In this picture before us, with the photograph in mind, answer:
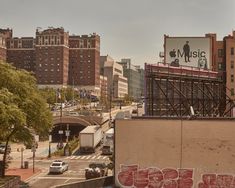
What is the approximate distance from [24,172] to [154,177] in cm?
3288

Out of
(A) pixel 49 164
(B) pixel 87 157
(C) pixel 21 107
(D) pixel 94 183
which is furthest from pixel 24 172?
(D) pixel 94 183

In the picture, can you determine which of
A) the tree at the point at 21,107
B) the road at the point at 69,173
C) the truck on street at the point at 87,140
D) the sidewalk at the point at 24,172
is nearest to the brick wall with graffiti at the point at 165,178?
the tree at the point at 21,107

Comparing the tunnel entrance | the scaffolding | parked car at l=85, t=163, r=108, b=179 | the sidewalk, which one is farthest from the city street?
the tunnel entrance

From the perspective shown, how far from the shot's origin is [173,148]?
2848cm

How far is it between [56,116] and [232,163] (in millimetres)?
86362

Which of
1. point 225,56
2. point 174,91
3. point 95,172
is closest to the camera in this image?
point 174,91

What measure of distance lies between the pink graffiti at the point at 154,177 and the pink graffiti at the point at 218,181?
2.64 feet

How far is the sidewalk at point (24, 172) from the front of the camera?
180ft

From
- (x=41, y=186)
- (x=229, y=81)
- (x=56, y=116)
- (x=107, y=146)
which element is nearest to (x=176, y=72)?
(x=41, y=186)

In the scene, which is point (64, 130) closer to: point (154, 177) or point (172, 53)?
point (172, 53)

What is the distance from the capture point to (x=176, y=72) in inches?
2042

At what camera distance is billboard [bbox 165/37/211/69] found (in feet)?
255

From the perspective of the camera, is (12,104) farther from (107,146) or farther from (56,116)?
(56,116)

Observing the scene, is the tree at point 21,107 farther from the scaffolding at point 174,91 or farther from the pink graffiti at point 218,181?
the pink graffiti at point 218,181
